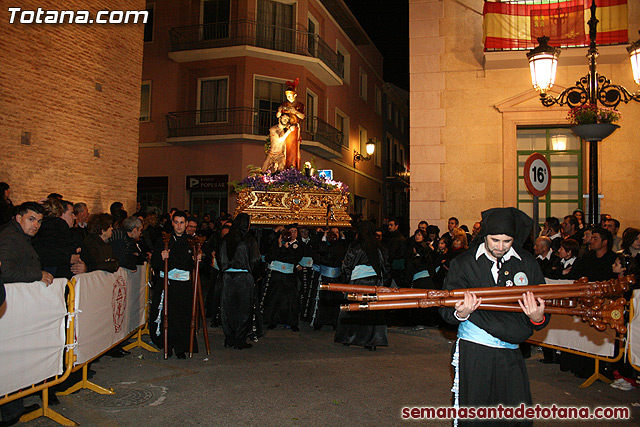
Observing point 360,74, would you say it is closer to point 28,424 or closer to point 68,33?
point 68,33

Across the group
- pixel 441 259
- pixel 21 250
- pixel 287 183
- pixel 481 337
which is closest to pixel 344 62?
pixel 287 183

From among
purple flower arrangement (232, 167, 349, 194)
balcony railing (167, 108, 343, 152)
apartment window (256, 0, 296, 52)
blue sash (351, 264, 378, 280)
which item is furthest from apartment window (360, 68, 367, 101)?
blue sash (351, 264, 378, 280)

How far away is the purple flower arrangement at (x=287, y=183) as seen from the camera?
10766mm

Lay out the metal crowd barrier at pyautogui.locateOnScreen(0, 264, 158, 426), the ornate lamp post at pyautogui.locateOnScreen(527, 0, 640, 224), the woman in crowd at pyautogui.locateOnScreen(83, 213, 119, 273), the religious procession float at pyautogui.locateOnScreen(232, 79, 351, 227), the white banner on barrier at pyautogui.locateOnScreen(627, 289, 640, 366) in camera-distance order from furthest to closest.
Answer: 1. the religious procession float at pyautogui.locateOnScreen(232, 79, 351, 227)
2. the ornate lamp post at pyautogui.locateOnScreen(527, 0, 640, 224)
3. the woman in crowd at pyautogui.locateOnScreen(83, 213, 119, 273)
4. the white banner on barrier at pyautogui.locateOnScreen(627, 289, 640, 366)
5. the metal crowd barrier at pyautogui.locateOnScreen(0, 264, 158, 426)

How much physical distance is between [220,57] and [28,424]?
1926 centimetres

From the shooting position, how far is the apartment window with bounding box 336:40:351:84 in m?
29.3

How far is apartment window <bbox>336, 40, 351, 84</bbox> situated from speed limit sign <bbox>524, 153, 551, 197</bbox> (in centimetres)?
2330

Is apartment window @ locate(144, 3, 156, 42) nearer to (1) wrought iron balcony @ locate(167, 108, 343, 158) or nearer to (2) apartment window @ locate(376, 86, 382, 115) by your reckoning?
(1) wrought iron balcony @ locate(167, 108, 343, 158)

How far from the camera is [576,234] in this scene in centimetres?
943

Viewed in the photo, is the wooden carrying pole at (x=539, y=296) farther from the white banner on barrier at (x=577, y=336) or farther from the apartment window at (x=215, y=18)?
the apartment window at (x=215, y=18)

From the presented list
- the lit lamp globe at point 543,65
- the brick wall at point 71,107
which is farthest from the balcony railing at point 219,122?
the lit lamp globe at point 543,65

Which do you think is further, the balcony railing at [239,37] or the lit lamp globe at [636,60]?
the balcony railing at [239,37]

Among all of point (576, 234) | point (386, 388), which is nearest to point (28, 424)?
point (386, 388)

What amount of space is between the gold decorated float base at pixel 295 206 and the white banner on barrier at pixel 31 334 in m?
5.53
